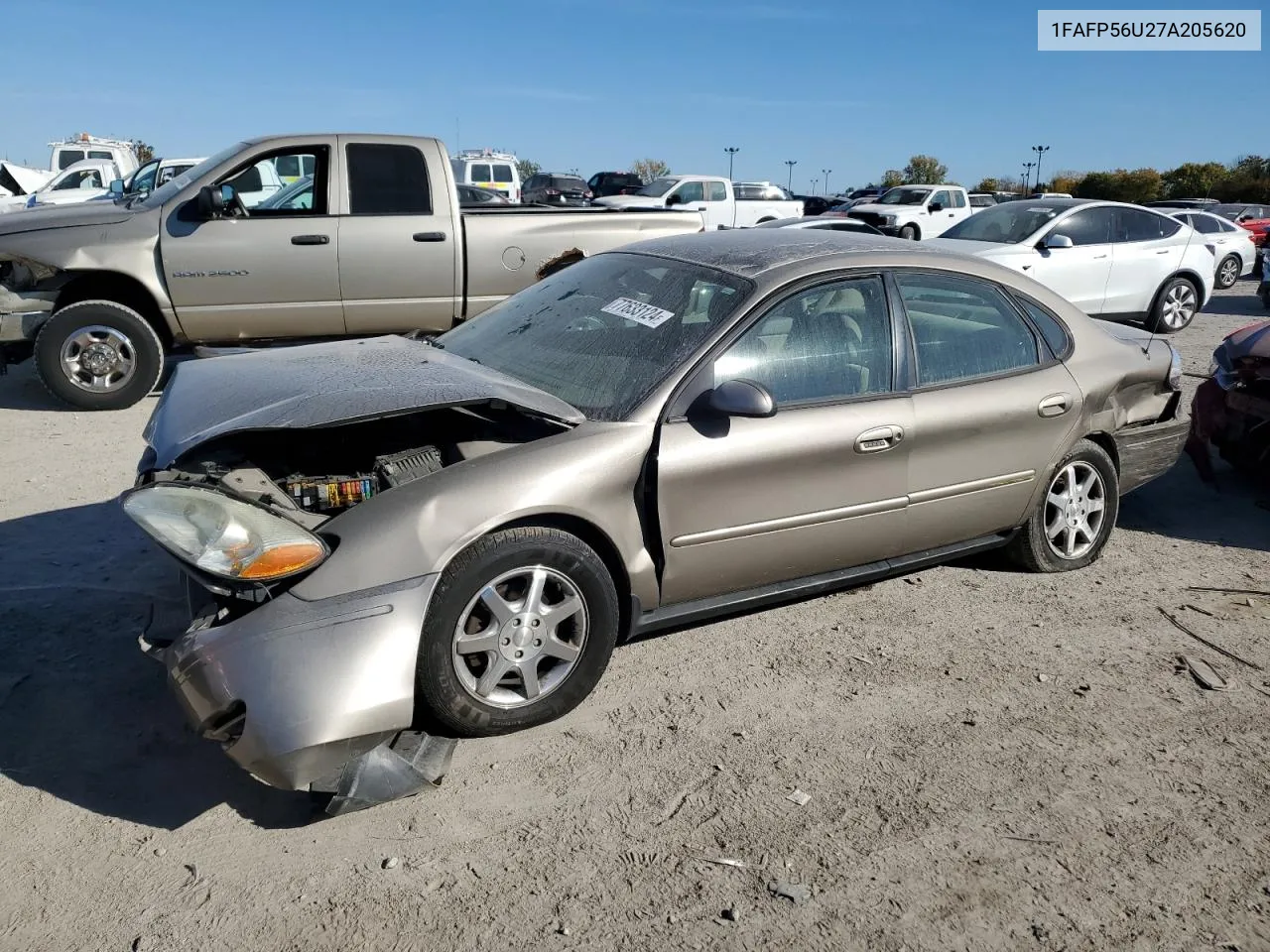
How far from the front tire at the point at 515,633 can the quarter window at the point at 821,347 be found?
885mm

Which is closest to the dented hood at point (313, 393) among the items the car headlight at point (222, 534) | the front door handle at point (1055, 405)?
the car headlight at point (222, 534)

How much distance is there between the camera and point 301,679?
2.65 meters

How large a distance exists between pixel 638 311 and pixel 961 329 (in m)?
1.38

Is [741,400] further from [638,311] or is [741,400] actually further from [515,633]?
[515,633]

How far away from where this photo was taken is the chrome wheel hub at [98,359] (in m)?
7.03

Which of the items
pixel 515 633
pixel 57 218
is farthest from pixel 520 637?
pixel 57 218

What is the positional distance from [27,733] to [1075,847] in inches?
123

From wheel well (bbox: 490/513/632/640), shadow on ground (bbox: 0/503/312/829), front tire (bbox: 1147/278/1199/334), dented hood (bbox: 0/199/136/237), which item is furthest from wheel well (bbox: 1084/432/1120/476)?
front tire (bbox: 1147/278/1199/334)

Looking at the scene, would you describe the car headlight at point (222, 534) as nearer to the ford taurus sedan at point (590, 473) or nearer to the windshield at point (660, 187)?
the ford taurus sedan at point (590, 473)

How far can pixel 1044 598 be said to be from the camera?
14.4 ft

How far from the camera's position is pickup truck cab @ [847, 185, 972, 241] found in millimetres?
24234

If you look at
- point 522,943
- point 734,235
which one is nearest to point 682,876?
point 522,943

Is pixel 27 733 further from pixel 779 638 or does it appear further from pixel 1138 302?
pixel 1138 302

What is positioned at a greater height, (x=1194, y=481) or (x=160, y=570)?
(x=160, y=570)
